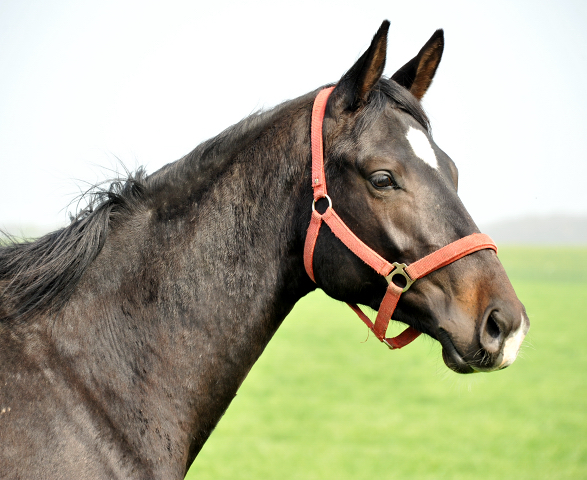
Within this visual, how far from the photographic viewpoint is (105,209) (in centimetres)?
267

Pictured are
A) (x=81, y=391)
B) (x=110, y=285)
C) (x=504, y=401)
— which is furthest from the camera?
(x=504, y=401)

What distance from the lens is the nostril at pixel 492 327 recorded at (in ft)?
7.62

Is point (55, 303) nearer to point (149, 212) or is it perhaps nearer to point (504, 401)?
point (149, 212)

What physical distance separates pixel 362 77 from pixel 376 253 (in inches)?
36.4

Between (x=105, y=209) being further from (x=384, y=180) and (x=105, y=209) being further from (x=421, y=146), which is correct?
(x=421, y=146)

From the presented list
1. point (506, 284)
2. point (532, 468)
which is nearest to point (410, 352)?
point (532, 468)

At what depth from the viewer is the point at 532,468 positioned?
9.65 meters

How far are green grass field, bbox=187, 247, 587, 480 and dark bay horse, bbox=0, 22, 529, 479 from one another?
1.92 feet

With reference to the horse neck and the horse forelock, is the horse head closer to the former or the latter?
the horse forelock

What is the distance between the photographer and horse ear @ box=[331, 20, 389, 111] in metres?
2.56

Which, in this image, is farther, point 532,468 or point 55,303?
point 532,468

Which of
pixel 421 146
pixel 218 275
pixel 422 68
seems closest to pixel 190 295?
pixel 218 275

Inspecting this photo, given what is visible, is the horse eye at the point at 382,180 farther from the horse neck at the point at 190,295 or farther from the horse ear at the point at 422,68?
the horse ear at the point at 422,68

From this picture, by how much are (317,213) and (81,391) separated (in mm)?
1403
